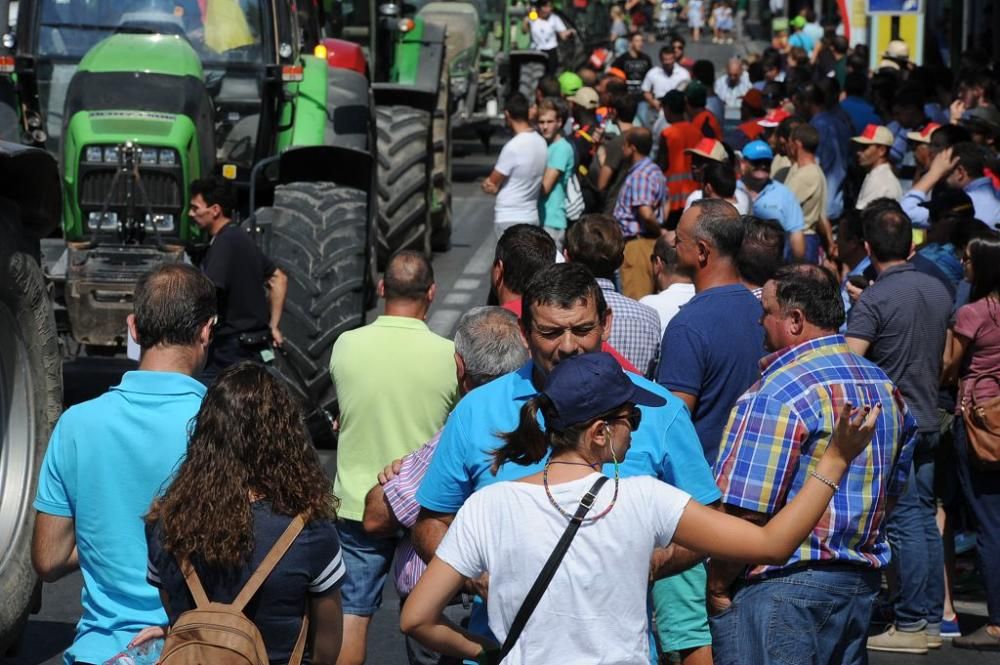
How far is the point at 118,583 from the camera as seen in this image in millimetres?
4047

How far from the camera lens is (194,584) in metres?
3.61

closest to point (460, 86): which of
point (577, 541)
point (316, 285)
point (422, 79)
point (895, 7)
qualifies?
point (422, 79)

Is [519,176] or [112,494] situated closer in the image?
[112,494]

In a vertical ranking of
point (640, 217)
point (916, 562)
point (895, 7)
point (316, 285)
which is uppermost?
point (895, 7)

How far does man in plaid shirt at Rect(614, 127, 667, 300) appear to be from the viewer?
10.2 metres

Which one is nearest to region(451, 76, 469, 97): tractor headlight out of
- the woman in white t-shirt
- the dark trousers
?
the dark trousers

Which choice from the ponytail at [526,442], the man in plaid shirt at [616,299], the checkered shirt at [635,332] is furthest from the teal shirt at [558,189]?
the ponytail at [526,442]

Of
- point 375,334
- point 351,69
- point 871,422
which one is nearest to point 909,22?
point 351,69

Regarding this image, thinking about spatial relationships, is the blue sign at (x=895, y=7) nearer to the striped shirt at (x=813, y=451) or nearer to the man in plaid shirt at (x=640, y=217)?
the man in plaid shirt at (x=640, y=217)

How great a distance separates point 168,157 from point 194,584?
5.53 metres

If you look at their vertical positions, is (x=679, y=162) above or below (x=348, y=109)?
below

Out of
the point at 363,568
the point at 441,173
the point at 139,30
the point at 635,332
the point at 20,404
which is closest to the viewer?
the point at 363,568

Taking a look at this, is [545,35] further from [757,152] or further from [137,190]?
[137,190]

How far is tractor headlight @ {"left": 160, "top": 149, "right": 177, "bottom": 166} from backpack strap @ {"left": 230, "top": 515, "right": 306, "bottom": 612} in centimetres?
547
